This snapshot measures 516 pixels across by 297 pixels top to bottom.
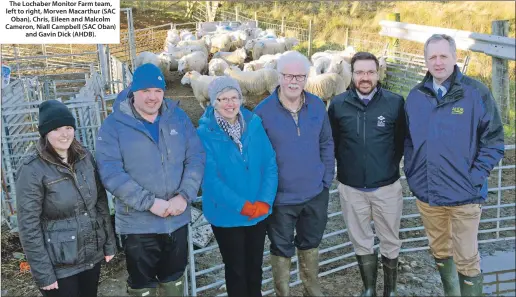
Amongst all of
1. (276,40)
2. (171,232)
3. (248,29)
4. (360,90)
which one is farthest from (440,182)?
(248,29)

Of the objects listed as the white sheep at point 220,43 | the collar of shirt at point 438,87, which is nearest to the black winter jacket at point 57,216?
the collar of shirt at point 438,87

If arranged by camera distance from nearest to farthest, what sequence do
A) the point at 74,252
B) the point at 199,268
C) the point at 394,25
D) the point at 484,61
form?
the point at 74,252 → the point at 199,268 → the point at 394,25 → the point at 484,61

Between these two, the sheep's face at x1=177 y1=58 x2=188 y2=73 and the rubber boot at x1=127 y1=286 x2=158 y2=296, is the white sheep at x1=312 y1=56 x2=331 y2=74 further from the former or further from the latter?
the rubber boot at x1=127 y1=286 x2=158 y2=296

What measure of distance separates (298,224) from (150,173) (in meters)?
1.11

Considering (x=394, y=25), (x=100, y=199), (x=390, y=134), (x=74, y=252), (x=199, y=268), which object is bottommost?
(x=199, y=268)

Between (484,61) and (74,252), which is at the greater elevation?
(484,61)

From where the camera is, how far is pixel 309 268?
10.9ft

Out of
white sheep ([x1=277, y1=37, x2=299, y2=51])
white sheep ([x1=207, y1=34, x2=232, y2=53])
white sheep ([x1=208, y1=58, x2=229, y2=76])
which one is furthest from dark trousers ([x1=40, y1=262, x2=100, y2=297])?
white sheep ([x1=207, y1=34, x2=232, y2=53])

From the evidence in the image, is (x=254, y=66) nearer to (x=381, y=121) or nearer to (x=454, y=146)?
(x=381, y=121)

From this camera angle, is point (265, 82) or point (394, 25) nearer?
point (394, 25)

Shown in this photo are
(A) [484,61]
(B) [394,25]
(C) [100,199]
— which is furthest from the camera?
(A) [484,61]

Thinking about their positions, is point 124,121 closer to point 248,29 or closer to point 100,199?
point 100,199

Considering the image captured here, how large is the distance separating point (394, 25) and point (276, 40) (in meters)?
11.7

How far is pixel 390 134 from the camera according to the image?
10.6ft
